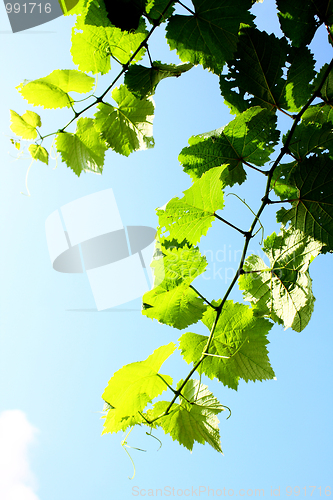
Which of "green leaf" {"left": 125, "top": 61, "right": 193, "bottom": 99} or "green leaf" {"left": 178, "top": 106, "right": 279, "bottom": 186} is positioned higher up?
"green leaf" {"left": 125, "top": 61, "right": 193, "bottom": 99}

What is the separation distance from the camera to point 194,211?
627 millimetres

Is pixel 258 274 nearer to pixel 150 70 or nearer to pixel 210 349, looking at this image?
pixel 210 349

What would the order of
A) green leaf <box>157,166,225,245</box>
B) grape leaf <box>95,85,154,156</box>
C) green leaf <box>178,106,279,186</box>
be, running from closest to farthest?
1. green leaf <box>157,166,225,245</box>
2. green leaf <box>178,106,279,186</box>
3. grape leaf <box>95,85,154,156</box>

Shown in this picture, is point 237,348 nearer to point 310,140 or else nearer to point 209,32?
point 310,140

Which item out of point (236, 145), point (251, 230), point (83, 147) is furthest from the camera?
point (83, 147)

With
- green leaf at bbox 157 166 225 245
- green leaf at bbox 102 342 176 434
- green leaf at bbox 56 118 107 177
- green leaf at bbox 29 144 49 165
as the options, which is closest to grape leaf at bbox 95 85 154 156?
green leaf at bbox 56 118 107 177

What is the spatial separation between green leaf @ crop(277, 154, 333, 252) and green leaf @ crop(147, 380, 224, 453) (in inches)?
15.9

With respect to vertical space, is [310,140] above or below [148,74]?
below

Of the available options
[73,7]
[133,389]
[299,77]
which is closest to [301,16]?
[299,77]

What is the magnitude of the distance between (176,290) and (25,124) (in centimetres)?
54

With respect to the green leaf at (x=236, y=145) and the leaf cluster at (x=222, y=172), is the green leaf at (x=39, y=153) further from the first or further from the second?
the green leaf at (x=236, y=145)

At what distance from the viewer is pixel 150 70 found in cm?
71

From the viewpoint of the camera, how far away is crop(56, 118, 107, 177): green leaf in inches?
32.6

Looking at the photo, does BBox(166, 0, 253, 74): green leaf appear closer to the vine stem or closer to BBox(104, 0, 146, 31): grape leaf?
BBox(104, 0, 146, 31): grape leaf
